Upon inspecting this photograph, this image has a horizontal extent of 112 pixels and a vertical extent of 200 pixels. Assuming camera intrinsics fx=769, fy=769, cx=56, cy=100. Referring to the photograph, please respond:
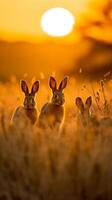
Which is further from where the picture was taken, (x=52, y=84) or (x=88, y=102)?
(x=52, y=84)

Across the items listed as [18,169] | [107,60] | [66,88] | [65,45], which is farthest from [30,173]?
[65,45]

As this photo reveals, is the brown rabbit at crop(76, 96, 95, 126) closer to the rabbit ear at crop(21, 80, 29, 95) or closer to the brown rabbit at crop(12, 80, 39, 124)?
the brown rabbit at crop(12, 80, 39, 124)

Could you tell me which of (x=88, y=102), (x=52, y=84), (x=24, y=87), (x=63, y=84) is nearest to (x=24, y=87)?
(x=24, y=87)

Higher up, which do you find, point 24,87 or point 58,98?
point 24,87

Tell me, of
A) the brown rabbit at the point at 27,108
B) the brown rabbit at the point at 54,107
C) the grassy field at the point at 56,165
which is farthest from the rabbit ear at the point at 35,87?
the grassy field at the point at 56,165

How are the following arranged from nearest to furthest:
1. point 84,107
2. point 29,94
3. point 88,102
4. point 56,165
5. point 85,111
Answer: point 56,165
point 85,111
point 84,107
point 88,102
point 29,94

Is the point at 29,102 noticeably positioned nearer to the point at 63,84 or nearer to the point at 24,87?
the point at 24,87
